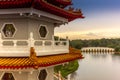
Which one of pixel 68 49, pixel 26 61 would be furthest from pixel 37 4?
pixel 68 49

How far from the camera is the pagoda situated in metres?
9.84

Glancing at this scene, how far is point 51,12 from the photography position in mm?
11836

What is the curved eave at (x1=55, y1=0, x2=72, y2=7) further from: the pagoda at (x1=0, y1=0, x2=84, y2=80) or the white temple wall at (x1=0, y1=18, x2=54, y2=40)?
the white temple wall at (x1=0, y1=18, x2=54, y2=40)

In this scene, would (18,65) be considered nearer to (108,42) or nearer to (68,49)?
(68,49)

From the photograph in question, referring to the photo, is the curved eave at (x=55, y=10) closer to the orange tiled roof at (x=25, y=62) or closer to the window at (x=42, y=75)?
the orange tiled roof at (x=25, y=62)

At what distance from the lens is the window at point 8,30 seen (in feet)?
37.6

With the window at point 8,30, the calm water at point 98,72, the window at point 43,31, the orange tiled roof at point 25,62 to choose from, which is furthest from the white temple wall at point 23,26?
the calm water at point 98,72

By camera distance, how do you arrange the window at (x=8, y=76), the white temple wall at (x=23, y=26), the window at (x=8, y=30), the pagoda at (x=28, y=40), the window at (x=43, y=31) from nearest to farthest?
the pagoda at (x=28, y=40) → the window at (x=8, y=76) → the white temple wall at (x=23, y=26) → the window at (x=8, y=30) → the window at (x=43, y=31)

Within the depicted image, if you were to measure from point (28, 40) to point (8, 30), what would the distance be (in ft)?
6.05

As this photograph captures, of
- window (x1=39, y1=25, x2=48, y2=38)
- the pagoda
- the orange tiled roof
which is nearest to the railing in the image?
the pagoda

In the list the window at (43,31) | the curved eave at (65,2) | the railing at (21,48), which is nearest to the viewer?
the railing at (21,48)

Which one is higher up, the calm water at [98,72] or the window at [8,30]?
the window at [8,30]

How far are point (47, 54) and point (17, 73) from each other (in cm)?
156

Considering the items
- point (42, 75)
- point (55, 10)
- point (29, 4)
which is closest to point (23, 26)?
point (29, 4)
